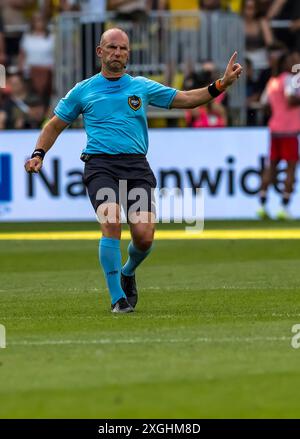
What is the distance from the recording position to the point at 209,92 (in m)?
11.9

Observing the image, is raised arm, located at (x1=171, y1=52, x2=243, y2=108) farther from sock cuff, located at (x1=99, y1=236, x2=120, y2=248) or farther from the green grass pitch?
the green grass pitch

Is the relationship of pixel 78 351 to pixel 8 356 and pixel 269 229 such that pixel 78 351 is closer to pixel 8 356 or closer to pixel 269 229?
pixel 8 356

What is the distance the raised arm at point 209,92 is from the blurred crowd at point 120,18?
554 inches

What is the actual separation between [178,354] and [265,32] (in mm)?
19033

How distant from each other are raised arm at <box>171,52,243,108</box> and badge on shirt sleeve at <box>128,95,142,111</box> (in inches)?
12.8

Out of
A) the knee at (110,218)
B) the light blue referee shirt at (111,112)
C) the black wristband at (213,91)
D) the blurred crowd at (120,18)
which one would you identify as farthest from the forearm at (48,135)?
the blurred crowd at (120,18)

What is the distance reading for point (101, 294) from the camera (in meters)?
13.5

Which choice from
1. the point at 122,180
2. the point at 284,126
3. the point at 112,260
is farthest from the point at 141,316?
the point at 284,126

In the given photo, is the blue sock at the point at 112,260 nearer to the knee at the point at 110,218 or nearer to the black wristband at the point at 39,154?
the knee at the point at 110,218

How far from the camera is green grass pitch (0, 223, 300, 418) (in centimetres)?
763

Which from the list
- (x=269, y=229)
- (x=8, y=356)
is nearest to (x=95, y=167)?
(x=8, y=356)

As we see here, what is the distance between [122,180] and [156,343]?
2.41 m

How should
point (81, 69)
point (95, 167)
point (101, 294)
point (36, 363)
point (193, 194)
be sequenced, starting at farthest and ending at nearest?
point (81, 69) < point (193, 194) < point (101, 294) < point (95, 167) < point (36, 363)

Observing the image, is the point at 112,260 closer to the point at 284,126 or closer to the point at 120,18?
the point at 284,126
